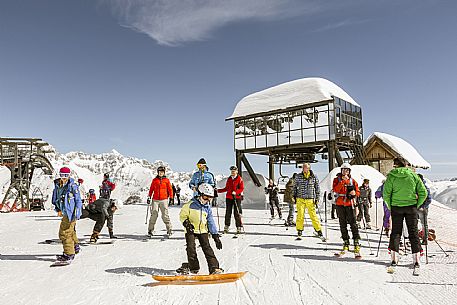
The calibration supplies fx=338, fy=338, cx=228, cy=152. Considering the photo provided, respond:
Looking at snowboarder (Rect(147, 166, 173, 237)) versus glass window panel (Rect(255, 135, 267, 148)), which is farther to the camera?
glass window panel (Rect(255, 135, 267, 148))

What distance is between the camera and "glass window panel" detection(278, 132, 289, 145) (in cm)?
2154

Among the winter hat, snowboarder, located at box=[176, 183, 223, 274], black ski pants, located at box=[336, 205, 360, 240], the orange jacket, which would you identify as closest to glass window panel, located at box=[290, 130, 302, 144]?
the orange jacket

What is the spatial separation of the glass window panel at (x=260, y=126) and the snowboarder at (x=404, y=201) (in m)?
16.9

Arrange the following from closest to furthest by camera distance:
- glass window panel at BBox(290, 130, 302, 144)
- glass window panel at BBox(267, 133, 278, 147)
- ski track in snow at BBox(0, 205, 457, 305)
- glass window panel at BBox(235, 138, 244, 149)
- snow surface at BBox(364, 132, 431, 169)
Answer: ski track in snow at BBox(0, 205, 457, 305) < glass window panel at BBox(290, 130, 302, 144) < glass window panel at BBox(267, 133, 278, 147) < glass window panel at BBox(235, 138, 244, 149) < snow surface at BBox(364, 132, 431, 169)

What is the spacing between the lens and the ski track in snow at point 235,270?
14.6 feet

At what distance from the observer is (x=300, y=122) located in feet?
68.5

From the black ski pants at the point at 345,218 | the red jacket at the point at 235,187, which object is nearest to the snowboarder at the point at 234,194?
the red jacket at the point at 235,187

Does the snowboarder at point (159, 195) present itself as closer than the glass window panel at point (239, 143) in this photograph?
Yes

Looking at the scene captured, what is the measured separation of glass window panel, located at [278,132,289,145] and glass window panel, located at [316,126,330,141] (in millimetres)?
2180

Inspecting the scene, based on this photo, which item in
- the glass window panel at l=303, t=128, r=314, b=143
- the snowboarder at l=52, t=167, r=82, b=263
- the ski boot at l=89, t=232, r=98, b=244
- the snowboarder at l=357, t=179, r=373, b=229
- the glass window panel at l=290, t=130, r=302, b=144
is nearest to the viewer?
the snowboarder at l=52, t=167, r=82, b=263

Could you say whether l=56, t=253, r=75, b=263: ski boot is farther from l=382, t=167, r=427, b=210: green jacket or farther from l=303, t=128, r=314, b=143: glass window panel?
l=303, t=128, r=314, b=143: glass window panel

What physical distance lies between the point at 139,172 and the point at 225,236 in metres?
93.9

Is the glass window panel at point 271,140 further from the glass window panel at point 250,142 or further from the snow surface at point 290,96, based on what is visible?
the snow surface at point 290,96

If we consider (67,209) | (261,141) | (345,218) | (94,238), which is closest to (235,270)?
(345,218)
